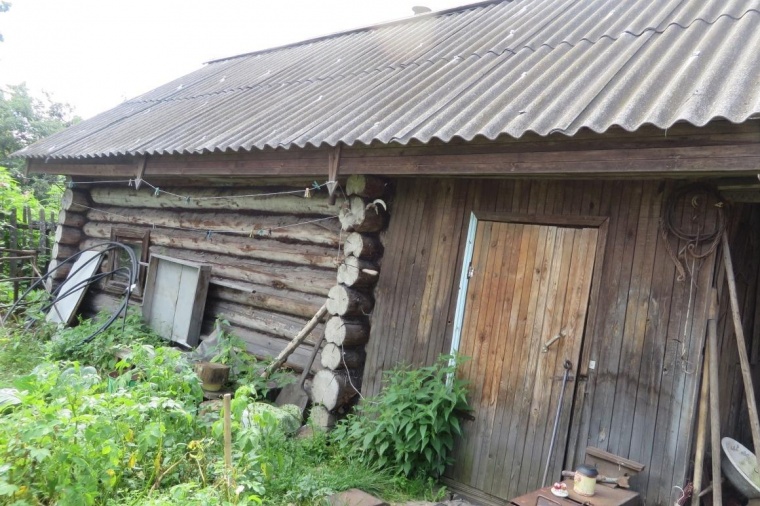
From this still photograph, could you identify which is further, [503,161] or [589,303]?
[589,303]

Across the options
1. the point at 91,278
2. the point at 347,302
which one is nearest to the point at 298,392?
the point at 347,302

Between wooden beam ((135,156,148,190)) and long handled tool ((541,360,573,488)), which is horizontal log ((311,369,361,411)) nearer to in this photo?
long handled tool ((541,360,573,488))

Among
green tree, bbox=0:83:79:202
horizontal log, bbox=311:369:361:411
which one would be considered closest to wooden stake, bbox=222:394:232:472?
horizontal log, bbox=311:369:361:411

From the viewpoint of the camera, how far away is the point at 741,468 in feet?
12.8

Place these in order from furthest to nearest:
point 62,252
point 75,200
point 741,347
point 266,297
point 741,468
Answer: point 62,252 < point 75,200 < point 266,297 < point 741,468 < point 741,347

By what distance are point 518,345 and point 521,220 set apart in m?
1.07

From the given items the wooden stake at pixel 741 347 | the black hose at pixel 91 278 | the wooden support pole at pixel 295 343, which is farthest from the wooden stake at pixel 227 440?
the black hose at pixel 91 278

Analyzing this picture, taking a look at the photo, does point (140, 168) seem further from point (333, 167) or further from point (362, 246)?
point (362, 246)

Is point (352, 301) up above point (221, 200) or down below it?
below

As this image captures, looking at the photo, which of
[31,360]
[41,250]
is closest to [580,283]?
[31,360]

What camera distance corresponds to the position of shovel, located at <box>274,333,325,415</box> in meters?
5.79

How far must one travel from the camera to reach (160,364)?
4543 millimetres

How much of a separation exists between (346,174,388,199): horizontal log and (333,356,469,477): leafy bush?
5.87 feet

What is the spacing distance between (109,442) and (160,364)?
1.41 meters
